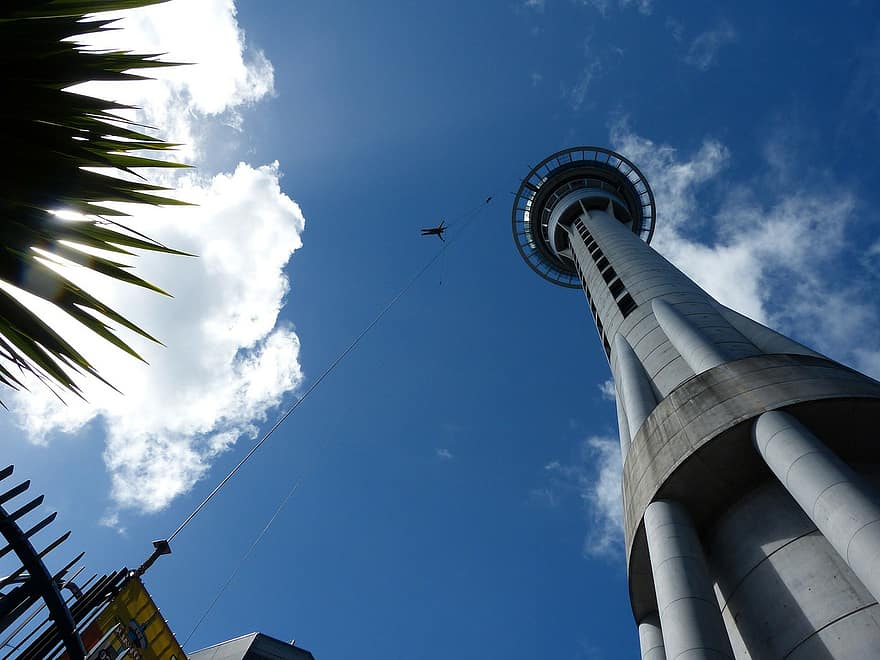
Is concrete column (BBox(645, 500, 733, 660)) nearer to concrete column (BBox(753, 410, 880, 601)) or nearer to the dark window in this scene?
concrete column (BBox(753, 410, 880, 601))

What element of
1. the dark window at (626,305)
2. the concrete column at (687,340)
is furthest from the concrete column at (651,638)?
the dark window at (626,305)

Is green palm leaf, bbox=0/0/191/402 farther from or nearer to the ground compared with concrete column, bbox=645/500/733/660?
nearer to the ground

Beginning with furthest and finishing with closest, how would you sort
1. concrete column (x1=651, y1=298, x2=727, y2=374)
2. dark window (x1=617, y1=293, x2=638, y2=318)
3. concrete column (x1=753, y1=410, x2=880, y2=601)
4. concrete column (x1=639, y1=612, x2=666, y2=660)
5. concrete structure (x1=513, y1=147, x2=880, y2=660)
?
dark window (x1=617, y1=293, x2=638, y2=318) → concrete column (x1=651, y1=298, x2=727, y2=374) → concrete column (x1=639, y1=612, x2=666, y2=660) → concrete structure (x1=513, y1=147, x2=880, y2=660) → concrete column (x1=753, y1=410, x2=880, y2=601)

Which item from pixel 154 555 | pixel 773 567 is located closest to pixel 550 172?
pixel 773 567

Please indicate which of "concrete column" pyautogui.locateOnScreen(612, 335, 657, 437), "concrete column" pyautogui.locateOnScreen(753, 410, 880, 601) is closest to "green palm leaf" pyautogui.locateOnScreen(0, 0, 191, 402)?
"concrete column" pyautogui.locateOnScreen(753, 410, 880, 601)

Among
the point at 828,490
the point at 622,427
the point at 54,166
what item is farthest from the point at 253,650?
the point at 54,166

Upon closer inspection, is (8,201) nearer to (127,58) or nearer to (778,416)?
(127,58)
